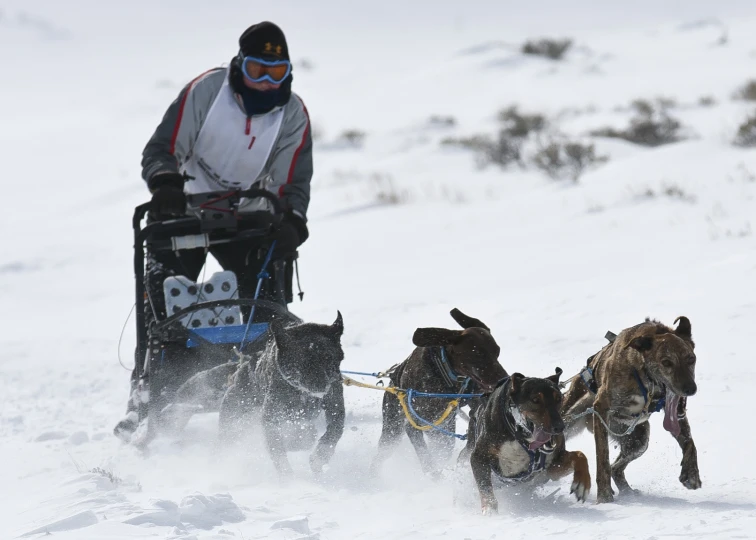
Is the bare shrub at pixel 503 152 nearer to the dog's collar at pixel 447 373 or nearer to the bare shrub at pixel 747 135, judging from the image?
the bare shrub at pixel 747 135

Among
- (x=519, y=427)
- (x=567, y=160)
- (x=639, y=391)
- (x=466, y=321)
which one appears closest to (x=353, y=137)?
(x=567, y=160)

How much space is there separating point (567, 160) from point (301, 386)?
12.5m

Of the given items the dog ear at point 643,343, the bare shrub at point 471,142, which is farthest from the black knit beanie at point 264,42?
the bare shrub at point 471,142

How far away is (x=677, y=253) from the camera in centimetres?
980

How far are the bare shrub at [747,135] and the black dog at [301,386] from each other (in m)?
11.2

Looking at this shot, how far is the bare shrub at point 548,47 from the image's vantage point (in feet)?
105

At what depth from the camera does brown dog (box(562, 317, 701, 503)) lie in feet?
13.4

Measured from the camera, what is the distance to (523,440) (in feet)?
13.5

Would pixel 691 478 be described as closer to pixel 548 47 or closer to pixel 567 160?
A: pixel 567 160

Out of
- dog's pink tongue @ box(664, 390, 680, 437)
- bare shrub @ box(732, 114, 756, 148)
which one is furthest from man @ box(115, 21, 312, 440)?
bare shrub @ box(732, 114, 756, 148)

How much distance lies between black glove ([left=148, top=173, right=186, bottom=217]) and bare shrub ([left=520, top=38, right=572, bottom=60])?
2789 cm

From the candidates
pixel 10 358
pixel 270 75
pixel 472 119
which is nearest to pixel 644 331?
pixel 270 75

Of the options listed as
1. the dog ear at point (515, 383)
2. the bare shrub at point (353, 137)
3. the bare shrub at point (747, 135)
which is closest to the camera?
the dog ear at point (515, 383)

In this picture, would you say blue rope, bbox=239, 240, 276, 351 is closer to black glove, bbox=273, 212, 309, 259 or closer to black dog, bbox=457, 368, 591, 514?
black glove, bbox=273, 212, 309, 259
